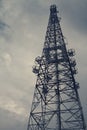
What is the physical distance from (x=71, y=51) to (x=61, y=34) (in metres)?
3.57

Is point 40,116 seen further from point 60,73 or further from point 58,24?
point 58,24

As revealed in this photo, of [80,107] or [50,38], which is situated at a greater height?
[50,38]

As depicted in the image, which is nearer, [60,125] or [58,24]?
[60,125]

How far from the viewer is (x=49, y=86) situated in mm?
47125

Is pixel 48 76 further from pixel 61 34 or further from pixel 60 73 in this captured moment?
pixel 61 34

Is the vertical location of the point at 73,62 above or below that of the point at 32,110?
above

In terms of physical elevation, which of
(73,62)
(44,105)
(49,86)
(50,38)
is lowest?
(44,105)

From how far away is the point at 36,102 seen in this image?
45281 mm

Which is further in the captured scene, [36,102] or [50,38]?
[50,38]

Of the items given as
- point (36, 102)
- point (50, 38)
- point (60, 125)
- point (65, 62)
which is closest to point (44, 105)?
point (36, 102)

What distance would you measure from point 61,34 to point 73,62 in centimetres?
530

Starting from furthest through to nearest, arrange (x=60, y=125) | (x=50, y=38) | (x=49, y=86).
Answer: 1. (x=50, y=38)
2. (x=49, y=86)
3. (x=60, y=125)

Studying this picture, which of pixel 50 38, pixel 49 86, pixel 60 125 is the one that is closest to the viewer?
pixel 60 125

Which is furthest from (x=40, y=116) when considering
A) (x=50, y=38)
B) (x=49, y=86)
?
(x=50, y=38)
